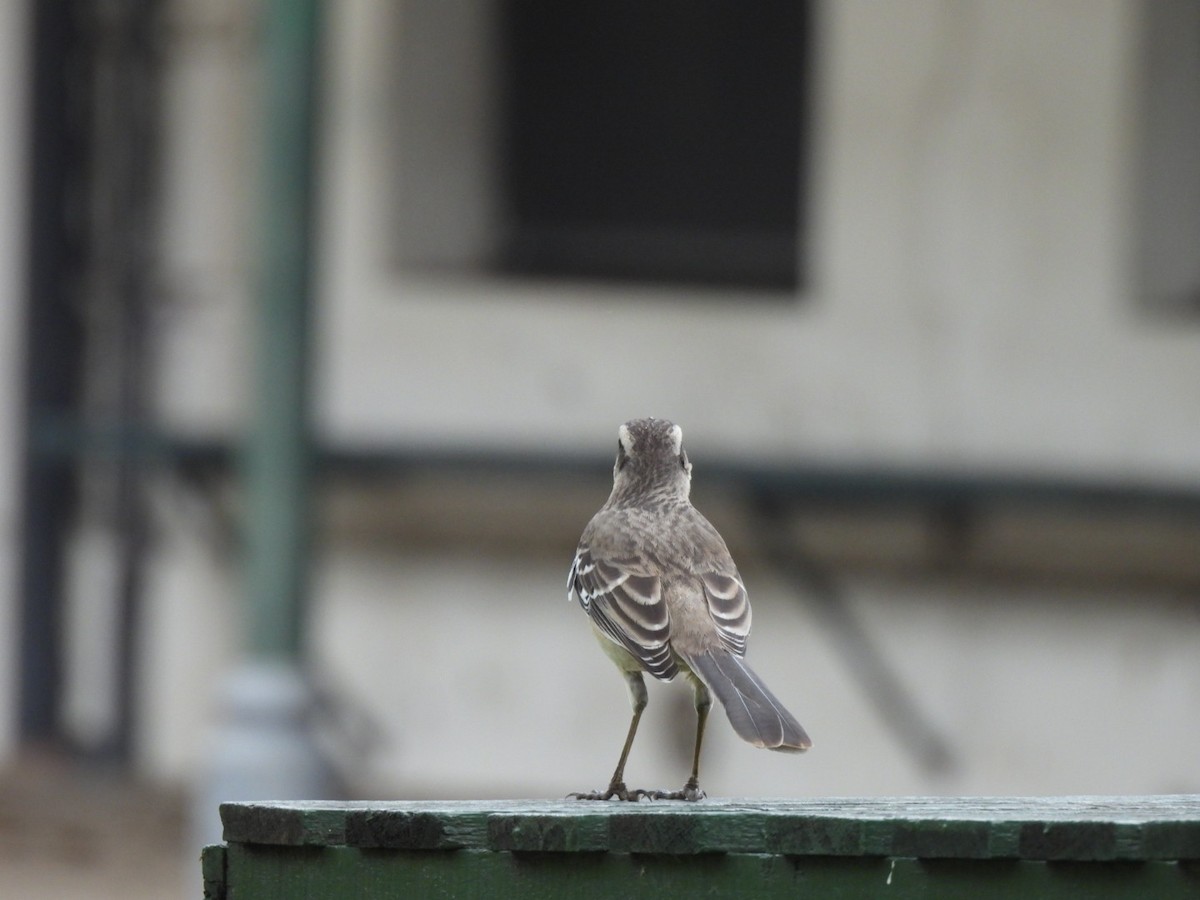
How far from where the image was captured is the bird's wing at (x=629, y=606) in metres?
3.76

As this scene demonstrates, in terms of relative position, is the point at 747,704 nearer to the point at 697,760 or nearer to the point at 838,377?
the point at 697,760

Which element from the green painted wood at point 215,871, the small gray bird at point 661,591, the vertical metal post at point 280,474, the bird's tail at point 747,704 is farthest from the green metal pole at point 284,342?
the green painted wood at point 215,871

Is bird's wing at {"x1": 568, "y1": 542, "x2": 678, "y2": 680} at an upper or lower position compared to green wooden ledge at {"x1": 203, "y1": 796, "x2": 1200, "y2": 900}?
upper

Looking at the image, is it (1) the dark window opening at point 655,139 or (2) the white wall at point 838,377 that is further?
(1) the dark window opening at point 655,139

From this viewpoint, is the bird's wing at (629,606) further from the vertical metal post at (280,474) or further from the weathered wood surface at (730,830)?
the vertical metal post at (280,474)

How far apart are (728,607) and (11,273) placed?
26.2 feet

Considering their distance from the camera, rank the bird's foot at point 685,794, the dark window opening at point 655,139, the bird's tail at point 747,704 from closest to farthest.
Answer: the bird's tail at point 747,704 < the bird's foot at point 685,794 < the dark window opening at point 655,139

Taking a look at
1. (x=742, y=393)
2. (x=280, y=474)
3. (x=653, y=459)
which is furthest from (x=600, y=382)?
(x=653, y=459)

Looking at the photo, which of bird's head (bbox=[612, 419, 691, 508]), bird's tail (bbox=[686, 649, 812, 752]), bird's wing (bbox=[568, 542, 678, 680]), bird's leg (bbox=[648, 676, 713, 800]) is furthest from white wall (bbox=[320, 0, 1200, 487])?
bird's tail (bbox=[686, 649, 812, 752])

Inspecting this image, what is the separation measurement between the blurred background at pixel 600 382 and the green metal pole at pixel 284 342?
1129 millimetres

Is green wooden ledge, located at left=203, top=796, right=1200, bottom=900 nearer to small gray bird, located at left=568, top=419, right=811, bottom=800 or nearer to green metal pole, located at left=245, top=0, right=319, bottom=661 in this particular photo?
small gray bird, located at left=568, top=419, right=811, bottom=800

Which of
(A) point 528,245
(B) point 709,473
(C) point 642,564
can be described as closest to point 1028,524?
(B) point 709,473

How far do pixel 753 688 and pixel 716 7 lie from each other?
26.5ft

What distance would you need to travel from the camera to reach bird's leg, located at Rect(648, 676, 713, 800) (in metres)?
3.52
